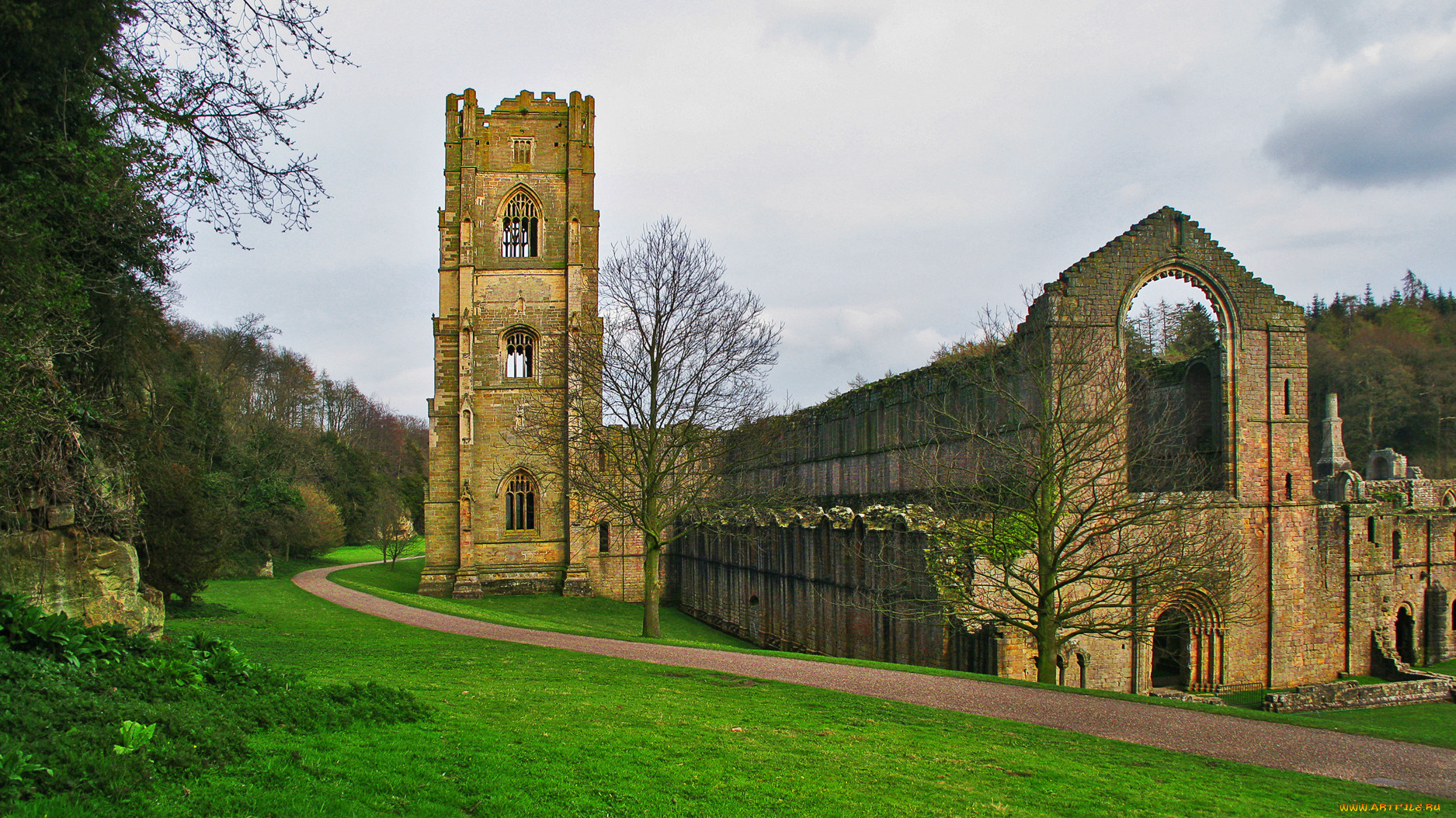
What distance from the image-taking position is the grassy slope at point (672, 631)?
527 inches

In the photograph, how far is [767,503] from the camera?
81.1 ft

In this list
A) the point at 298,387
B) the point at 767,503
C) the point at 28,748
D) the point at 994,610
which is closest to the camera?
the point at 28,748

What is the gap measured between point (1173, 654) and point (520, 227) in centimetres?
2950

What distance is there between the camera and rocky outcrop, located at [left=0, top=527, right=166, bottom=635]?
9195 millimetres

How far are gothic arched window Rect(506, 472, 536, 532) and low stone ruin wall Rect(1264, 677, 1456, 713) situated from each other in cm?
2708

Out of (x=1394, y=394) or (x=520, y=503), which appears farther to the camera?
(x=1394, y=394)

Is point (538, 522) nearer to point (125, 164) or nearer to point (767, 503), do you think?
point (767, 503)

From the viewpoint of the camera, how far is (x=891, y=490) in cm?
3044

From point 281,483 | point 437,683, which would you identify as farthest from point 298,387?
point 437,683

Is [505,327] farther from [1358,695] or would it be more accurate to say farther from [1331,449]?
[1331,449]

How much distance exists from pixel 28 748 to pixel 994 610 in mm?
14652

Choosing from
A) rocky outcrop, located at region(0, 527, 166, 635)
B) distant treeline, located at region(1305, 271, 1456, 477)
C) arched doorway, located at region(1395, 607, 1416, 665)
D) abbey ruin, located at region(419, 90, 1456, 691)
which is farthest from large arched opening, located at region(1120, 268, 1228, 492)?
distant treeline, located at region(1305, 271, 1456, 477)

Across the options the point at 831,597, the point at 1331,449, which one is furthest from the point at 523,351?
the point at 1331,449

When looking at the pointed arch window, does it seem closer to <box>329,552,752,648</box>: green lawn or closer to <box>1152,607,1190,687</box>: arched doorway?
<box>329,552,752,648</box>: green lawn
